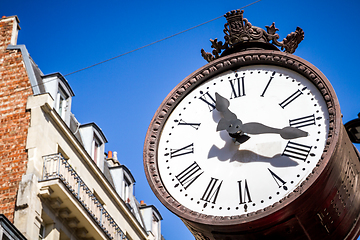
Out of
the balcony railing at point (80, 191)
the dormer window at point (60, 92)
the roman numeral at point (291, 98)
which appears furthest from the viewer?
the dormer window at point (60, 92)

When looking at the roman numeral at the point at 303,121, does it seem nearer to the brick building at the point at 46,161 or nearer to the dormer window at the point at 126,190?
the brick building at the point at 46,161

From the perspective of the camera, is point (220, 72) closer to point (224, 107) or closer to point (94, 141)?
point (224, 107)

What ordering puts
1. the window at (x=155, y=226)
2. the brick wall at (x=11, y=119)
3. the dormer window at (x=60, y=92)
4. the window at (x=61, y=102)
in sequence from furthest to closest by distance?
the window at (x=155, y=226) < the window at (x=61, y=102) < the dormer window at (x=60, y=92) < the brick wall at (x=11, y=119)

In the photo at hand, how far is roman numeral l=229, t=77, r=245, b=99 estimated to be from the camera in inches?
174

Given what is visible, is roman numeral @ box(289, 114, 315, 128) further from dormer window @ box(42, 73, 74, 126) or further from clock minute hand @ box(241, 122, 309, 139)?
dormer window @ box(42, 73, 74, 126)

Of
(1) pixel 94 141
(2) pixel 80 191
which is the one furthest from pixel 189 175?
(1) pixel 94 141

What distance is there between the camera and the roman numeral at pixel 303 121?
3998mm

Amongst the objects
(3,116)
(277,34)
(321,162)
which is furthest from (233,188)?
(3,116)

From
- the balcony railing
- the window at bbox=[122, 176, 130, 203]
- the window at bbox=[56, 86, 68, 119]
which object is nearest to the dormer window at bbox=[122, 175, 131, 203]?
the window at bbox=[122, 176, 130, 203]

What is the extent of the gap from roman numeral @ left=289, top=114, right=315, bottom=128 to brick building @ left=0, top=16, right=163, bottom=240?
12669 mm

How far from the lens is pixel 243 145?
4.10 metres

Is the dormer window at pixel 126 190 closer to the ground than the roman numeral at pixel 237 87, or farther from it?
farther from it

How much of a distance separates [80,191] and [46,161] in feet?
5.74

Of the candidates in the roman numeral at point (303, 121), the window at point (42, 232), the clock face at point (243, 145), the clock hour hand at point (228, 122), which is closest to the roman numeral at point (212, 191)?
the clock face at point (243, 145)
